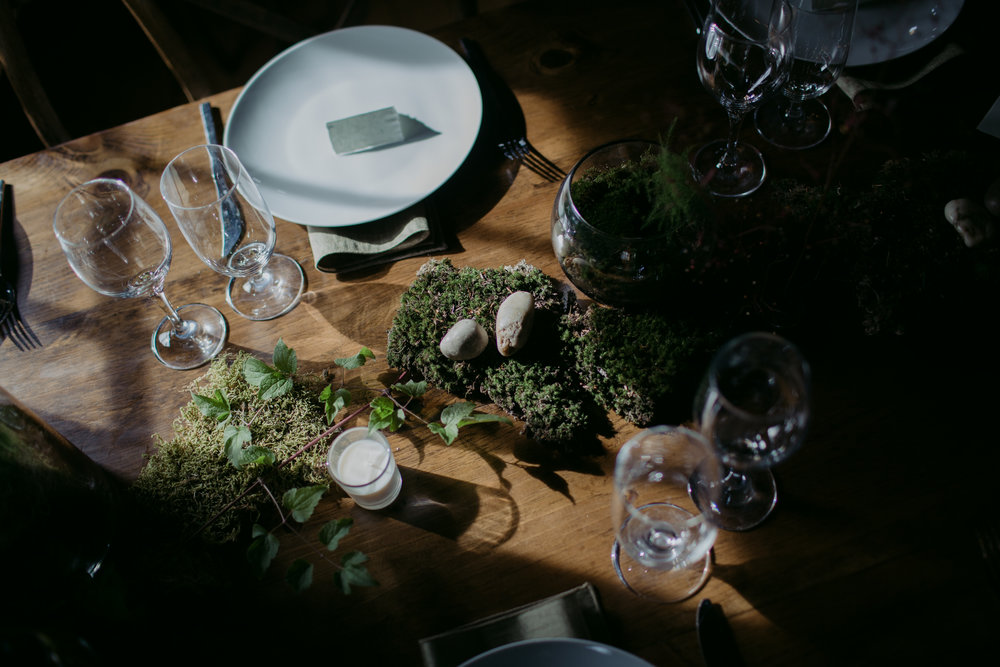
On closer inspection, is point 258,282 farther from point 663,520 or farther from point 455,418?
point 663,520

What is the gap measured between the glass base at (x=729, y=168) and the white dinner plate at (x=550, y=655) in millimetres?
660

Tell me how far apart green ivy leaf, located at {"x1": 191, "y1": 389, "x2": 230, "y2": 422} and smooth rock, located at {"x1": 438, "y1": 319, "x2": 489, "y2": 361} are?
0.99 feet

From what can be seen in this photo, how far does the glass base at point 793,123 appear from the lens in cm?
102

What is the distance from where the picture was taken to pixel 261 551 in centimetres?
73

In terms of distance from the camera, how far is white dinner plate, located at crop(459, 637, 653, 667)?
2.15ft

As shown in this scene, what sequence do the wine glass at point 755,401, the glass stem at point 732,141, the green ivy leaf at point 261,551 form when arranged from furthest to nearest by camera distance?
the glass stem at point 732,141
the green ivy leaf at point 261,551
the wine glass at point 755,401

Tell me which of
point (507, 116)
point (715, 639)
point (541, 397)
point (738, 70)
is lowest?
point (715, 639)

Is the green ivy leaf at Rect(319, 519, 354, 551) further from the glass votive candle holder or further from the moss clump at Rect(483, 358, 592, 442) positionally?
the moss clump at Rect(483, 358, 592, 442)

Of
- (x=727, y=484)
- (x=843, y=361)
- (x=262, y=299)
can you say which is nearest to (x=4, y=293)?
(x=262, y=299)

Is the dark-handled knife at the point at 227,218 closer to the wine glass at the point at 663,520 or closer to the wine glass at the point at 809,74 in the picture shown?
the wine glass at the point at 663,520

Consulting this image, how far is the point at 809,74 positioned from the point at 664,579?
0.75m

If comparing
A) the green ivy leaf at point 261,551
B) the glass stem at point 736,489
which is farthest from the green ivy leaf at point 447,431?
the glass stem at point 736,489

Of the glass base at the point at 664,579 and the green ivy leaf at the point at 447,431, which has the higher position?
the green ivy leaf at the point at 447,431

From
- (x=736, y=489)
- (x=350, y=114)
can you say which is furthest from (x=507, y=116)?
(x=736, y=489)
